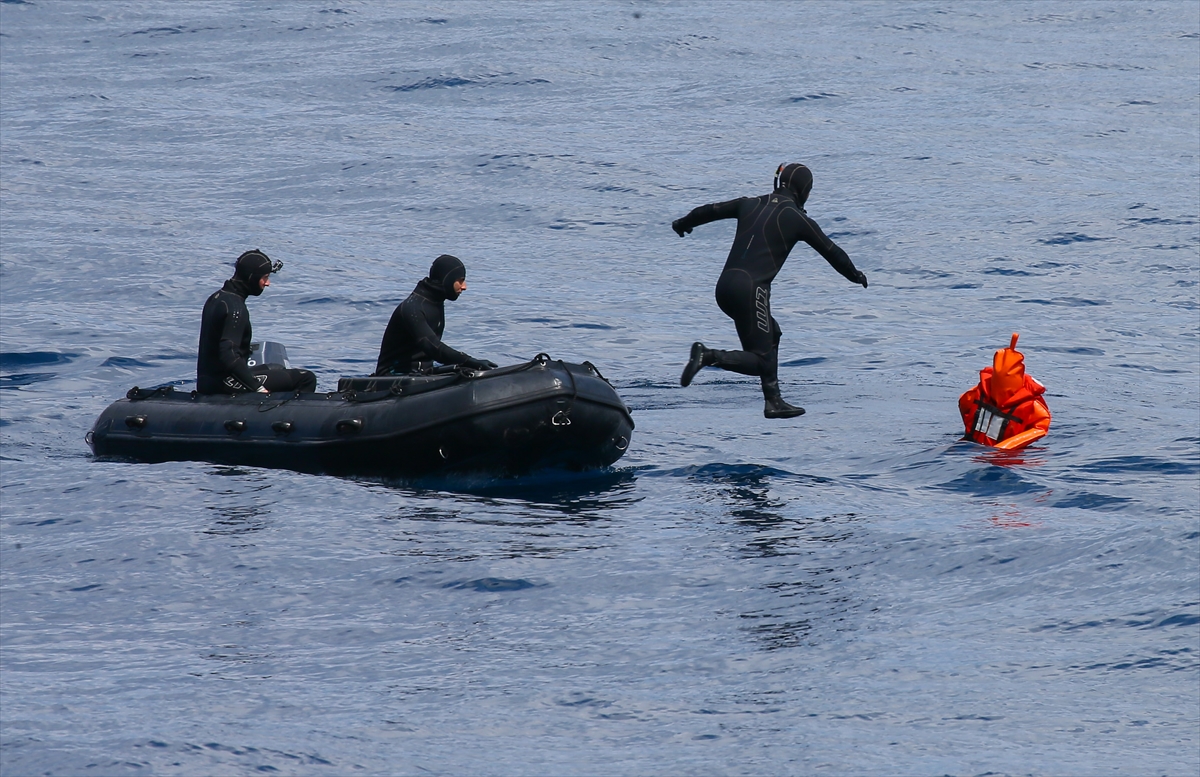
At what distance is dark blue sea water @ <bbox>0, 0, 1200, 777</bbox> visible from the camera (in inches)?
310

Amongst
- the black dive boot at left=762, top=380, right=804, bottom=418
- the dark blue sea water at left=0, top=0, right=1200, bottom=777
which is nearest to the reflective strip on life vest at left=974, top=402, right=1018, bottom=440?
the dark blue sea water at left=0, top=0, right=1200, bottom=777

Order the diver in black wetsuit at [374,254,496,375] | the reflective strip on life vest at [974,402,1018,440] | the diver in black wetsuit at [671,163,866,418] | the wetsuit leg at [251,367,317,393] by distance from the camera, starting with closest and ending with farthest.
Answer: the diver in black wetsuit at [671,163,866,418] < the diver in black wetsuit at [374,254,496,375] < the reflective strip on life vest at [974,402,1018,440] < the wetsuit leg at [251,367,317,393]

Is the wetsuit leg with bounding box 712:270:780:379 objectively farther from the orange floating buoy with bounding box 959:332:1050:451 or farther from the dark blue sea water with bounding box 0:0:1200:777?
the orange floating buoy with bounding box 959:332:1050:451

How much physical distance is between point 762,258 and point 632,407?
3.09 metres

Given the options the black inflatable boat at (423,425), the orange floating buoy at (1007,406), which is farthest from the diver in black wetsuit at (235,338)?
the orange floating buoy at (1007,406)

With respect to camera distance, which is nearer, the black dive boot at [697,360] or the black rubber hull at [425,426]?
the black rubber hull at [425,426]

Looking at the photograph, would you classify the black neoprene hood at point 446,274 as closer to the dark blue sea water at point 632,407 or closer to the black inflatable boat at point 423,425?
the black inflatable boat at point 423,425

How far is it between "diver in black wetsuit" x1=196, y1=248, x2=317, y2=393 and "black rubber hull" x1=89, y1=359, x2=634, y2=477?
0.26 m

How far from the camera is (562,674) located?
8.24 metres

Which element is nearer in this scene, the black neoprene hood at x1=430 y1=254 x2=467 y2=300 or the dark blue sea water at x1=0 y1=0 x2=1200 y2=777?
the dark blue sea water at x1=0 y1=0 x2=1200 y2=777

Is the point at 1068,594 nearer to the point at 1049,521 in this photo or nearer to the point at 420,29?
the point at 1049,521

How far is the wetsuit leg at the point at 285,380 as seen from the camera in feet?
41.1

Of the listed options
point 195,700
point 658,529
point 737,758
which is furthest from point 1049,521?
point 195,700

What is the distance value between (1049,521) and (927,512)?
86 centimetres
